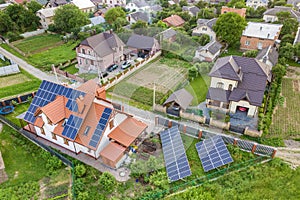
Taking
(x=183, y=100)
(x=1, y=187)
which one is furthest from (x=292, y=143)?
(x=1, y=187)

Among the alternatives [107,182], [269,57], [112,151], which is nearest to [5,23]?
[112,151]

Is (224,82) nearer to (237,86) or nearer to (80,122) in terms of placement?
(237,86)

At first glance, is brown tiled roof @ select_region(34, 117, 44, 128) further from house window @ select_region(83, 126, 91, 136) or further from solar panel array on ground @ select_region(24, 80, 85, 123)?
house window @ select_region(83, 126, 91, 136)

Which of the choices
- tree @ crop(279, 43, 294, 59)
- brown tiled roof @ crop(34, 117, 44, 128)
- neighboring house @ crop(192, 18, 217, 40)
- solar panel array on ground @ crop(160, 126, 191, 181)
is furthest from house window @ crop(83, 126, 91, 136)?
neighboring house @ crop(192, 18, 217, 40)

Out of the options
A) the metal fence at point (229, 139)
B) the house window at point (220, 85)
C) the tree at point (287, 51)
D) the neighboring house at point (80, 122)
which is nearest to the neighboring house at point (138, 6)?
the tree at point (287, 51)

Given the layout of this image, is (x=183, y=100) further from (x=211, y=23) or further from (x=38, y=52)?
(x=38, y=52)

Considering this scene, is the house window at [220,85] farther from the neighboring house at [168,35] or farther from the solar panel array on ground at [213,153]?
the neighboring house at [168,35]
